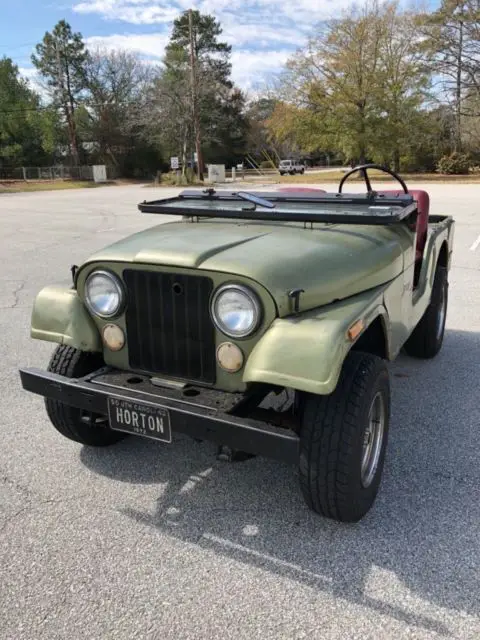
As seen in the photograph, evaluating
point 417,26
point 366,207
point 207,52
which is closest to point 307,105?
point 417,26

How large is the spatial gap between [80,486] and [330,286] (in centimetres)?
156

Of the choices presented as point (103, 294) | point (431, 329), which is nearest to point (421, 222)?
point (431, 329)

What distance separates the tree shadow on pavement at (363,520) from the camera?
2150 mm

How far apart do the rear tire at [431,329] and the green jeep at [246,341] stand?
130 cm

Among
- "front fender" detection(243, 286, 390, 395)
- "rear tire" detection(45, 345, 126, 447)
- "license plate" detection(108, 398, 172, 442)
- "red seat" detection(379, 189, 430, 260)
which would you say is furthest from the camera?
"red seat" detection(379, 189, 430, 260)

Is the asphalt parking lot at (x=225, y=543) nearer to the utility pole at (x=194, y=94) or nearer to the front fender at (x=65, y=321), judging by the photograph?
the front fender at (x=65, y=321)

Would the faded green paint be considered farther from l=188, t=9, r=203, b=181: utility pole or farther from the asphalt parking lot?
l=188, t=9, r=203, b=181: utility pole

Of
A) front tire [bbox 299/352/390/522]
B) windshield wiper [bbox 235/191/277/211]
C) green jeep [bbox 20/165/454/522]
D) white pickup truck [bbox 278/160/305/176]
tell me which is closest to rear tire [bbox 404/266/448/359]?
green jeep [bbox 20/165/454/522]

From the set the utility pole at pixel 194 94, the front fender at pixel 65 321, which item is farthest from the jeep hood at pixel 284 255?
the utility pole at pixel 194 94

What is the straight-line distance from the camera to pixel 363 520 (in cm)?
252

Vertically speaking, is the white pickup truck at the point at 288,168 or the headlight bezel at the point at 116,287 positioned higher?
the white pickup truck at the point at 288,168

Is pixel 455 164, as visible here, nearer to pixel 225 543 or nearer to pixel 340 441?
pixel 340 441

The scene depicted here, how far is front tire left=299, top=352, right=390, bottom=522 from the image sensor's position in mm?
2227

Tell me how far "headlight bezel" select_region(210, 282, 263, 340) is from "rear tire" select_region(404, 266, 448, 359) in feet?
7.61
